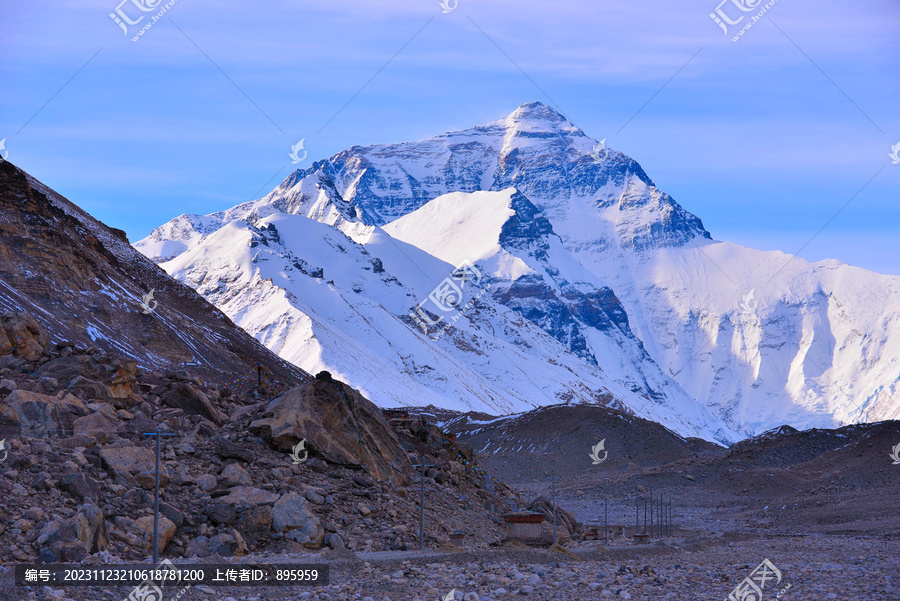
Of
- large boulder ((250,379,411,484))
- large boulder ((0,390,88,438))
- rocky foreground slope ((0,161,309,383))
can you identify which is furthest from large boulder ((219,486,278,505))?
rocky foreground slope ((0,161,309,383))

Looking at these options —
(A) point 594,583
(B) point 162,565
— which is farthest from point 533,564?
(B) point 162,565

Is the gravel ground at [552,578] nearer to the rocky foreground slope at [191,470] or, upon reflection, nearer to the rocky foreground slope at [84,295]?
the rocky foreground slope at [191,470]

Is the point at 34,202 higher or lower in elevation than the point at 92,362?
higher

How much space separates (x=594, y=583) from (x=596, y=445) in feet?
316

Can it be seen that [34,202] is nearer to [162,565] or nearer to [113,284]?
[113,284]

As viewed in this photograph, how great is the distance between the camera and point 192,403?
36375 mm

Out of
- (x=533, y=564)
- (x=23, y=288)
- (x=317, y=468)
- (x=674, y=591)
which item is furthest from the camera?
(x=23, y=288)

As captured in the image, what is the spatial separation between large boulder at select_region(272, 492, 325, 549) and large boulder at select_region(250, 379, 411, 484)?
467 centimetres

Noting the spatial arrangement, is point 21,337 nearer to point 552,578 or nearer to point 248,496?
point 248,496

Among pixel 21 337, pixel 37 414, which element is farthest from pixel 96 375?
pixel 37 414

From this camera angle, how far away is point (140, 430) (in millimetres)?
32688

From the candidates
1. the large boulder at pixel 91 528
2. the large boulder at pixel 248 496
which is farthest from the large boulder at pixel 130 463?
the large boulder at pixel 91 528

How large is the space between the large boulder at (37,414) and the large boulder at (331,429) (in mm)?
6107

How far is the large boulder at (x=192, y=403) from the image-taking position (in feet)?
119
